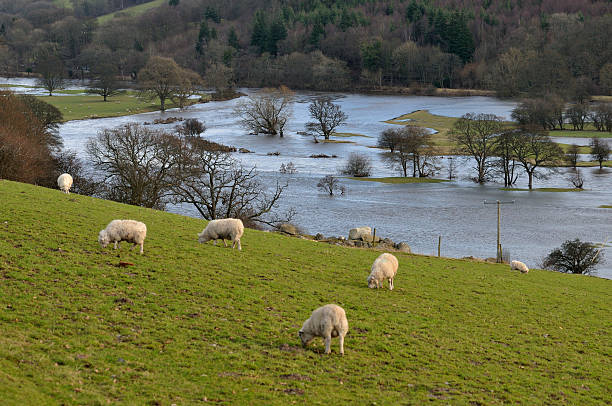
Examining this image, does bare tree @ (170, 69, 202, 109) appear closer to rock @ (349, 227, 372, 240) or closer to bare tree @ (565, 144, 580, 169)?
bare tree @ (565, 144, 580, 169)

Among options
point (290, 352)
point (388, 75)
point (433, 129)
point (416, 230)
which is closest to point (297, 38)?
point (388, 75)

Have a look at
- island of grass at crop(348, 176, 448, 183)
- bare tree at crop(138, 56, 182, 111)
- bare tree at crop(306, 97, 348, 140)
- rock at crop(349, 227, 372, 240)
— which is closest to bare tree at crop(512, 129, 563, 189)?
island of grass at crop(348, 176, 448, 183)

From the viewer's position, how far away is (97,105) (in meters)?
130

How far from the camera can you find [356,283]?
20.7m

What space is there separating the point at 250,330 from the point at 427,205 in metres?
50.5

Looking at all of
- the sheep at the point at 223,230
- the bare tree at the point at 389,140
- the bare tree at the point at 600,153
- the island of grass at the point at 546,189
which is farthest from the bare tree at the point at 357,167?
the sheep at the point at 223,230

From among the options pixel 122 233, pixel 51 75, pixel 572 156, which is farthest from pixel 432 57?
pixel 122 233

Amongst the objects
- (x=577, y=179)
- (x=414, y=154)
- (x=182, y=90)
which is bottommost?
(x=577, y=179)

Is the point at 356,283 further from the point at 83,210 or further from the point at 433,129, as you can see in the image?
the point at 433,129

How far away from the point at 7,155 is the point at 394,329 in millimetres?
33496

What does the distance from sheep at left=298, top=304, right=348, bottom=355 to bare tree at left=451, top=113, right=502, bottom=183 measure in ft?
216

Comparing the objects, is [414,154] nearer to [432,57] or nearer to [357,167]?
[357,167]

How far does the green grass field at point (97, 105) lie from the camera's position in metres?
114

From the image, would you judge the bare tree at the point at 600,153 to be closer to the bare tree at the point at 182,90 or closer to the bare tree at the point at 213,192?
the bare tree at the point at 213,192
